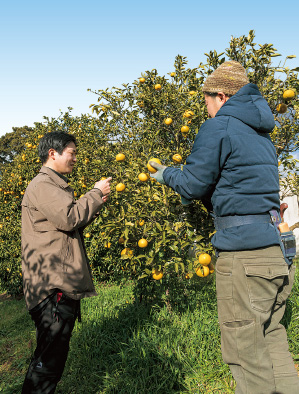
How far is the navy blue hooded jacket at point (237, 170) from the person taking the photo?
1.65m

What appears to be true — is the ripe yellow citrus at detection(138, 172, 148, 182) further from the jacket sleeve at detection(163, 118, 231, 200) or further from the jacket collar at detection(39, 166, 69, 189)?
the jacket sleeve at detection(163, 118, 231, 200)

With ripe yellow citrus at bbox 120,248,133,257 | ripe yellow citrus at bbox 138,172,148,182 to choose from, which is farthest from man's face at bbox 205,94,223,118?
ripe yellow citrus at bbox 120,248,133,257

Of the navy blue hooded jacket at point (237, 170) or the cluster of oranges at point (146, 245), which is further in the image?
the cluster of oranges at point (146, 245)

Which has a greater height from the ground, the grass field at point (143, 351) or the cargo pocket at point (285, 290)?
the cargo pocket at point (285, 290)

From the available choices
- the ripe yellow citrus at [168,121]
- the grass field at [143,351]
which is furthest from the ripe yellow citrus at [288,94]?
the grass field at [143,351]

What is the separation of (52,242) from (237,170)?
116 centimetres

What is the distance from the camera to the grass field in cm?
242

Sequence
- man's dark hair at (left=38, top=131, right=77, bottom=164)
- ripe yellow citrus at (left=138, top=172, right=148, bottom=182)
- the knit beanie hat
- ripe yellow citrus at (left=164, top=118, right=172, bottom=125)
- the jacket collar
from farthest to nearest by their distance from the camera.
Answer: ripe yellow citrus at (left=164, top=118, right=172, bottom=125), ripe yellow citrus at (left=138, top=172, right=148, bottom=182), man's dark hair at (left=38, top=131, right=77, bottom=164), the jacket collar, the knit beanie hat

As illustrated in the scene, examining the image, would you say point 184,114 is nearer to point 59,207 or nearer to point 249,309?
point 59,207

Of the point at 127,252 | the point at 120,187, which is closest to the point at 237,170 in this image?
the point at 120,187

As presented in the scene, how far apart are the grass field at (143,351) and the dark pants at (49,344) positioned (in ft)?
2.40

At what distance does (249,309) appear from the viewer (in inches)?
63.3

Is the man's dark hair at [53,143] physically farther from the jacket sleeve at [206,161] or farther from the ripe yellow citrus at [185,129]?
the ripe yellow citrus at [185,129]

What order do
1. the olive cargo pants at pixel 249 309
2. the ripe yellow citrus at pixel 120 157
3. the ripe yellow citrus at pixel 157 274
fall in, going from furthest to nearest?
the ripe yellow citrus at pixel 120 157, the ripe yellow citrus at pixel 157 274, the olive cargo pants at pixel 249 309
